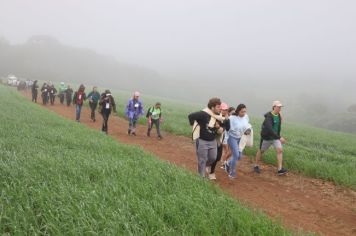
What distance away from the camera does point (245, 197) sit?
936 centimetres

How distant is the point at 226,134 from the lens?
11891 millimetres

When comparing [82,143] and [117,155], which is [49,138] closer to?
[82,143]

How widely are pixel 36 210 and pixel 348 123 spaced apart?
3135 inches

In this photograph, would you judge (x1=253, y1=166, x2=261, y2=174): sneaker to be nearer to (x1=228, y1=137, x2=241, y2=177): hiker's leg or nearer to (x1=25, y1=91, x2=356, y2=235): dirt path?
(x1=25, y1=91, x2=356, y2=235): dirt path

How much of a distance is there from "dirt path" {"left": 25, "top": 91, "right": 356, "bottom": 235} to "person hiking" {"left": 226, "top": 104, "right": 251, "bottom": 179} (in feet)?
1.51

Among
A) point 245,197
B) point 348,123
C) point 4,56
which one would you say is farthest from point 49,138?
point 4,56

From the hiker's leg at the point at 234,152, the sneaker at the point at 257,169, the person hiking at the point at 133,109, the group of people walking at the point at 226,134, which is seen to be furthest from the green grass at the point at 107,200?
the person hiking at the point at 133,109

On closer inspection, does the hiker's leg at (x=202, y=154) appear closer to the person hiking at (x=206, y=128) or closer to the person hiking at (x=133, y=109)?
the person hiking at (x=206, y=128)

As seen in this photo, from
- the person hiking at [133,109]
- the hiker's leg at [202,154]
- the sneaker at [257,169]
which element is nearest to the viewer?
the hiker's leg at [202,154]

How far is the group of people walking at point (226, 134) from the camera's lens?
372 inches

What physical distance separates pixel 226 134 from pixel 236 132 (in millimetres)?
679

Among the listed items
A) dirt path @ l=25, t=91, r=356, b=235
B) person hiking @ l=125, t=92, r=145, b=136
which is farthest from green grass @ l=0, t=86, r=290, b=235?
person hiking @ l=125, t=92, r=145, b=136

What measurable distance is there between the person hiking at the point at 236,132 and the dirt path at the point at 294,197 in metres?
0.46

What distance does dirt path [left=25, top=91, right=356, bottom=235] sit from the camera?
7.88m
